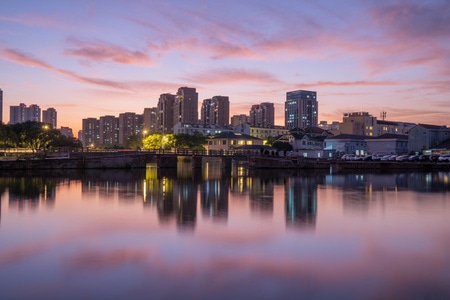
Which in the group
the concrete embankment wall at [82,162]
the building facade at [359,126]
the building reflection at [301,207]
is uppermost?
the building facade at [359,126]

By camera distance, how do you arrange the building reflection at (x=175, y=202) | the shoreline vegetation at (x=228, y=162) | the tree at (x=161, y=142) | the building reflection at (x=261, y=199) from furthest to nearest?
the tree at (x=161, y=142), the shoreline vegetation at (x=228, y=162), the building reflection at (x=261, y=199), the building reflection at (x=175, y=202)

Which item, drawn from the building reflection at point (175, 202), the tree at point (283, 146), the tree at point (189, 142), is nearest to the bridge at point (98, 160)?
the building reflection at point (175, 202)

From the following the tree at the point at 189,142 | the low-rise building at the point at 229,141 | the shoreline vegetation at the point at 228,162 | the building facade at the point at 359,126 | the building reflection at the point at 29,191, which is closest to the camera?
the building reflection at the point at 29,191

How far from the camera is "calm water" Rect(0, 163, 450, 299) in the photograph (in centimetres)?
1334

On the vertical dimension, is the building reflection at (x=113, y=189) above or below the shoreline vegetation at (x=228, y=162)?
below

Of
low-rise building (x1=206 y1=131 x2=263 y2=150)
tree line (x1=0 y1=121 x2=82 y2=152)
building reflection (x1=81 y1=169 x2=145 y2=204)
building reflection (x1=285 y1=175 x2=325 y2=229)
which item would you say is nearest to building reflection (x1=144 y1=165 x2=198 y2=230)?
building reflection (x1=81 y1=169 x2=145 y2=204)

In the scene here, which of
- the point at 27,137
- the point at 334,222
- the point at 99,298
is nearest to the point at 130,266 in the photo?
the point at 99,298

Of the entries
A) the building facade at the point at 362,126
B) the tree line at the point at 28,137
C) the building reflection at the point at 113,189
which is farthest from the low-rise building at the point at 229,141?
the building reflection at the point at 113,189

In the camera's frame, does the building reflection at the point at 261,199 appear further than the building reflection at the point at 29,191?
No

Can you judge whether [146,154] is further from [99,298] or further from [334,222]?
[99,298]

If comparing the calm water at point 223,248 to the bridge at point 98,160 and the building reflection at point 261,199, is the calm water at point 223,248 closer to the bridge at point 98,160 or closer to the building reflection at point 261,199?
the building reflection at point 261,199

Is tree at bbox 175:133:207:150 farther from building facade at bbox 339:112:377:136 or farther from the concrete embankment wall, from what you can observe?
building facade at bbox 339:112:377:136

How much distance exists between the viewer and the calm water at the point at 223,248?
13.3m

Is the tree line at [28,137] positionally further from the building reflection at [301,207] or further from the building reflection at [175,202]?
the building reflection at [301,207]
